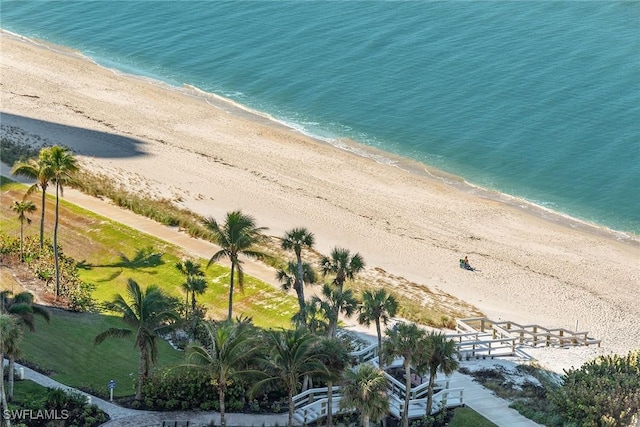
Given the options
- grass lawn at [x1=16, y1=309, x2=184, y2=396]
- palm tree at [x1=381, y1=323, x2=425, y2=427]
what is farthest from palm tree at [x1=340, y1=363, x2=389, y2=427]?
grass lawn at [x1=16, y1=309, x2=184, y2=396]

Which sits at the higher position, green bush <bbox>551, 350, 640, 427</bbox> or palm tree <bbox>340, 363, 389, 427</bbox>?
green bush <bbox>551, 350, 640, 427</bbox>

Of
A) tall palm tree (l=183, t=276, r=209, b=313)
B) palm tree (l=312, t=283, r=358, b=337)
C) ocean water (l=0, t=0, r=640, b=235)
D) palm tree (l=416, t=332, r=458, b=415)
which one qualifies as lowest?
palm tree (l=416, t=332, r=458, b=415)

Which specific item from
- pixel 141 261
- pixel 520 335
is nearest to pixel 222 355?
pixel 520 335

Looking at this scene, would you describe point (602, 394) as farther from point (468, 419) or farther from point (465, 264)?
point (465, 264)

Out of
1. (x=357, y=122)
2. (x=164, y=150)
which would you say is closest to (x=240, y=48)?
(x=357, y=122)

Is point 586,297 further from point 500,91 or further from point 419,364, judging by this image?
point 500,91

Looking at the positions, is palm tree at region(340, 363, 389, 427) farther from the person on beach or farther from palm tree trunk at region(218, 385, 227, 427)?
the person on beach

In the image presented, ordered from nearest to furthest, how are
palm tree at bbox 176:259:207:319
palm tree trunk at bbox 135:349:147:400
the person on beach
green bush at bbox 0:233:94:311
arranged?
palm tree trunk at bbox 135:349:147:400, palm tree at bbox 176:259:207:319, green bush at bbox 0:233:94:311, the person on beach
